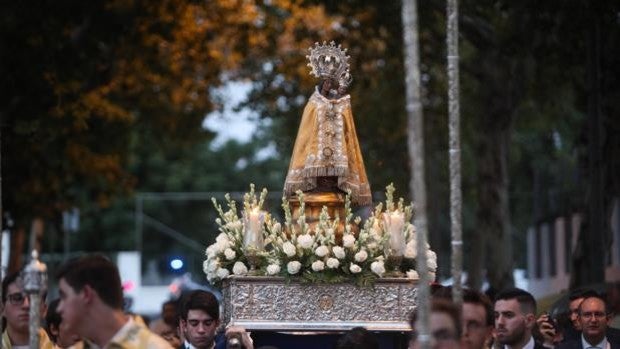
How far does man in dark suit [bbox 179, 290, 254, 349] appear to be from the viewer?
14.1 m

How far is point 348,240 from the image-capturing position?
16422 millimetres

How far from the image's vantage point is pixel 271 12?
1545 inches

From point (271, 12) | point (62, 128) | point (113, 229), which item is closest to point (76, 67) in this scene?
point (62, 128)

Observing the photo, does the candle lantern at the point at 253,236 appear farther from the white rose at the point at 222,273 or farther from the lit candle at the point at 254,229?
the white rose at the point at 222,273

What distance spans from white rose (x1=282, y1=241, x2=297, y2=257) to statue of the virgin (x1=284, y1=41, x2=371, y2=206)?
808mm

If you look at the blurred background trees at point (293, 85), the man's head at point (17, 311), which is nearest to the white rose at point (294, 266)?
the man's head at point (17, 311)

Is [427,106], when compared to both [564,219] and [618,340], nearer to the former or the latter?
[564,219]

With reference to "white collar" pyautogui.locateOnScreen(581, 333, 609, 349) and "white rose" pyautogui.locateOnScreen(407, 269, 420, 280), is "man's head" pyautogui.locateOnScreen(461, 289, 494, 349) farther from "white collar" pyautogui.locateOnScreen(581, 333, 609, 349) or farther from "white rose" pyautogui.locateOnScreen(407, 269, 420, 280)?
"white rose" pyautogui.locateOnScreen(407, 269, 420, 280)

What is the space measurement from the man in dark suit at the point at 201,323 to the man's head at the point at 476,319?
279 cm

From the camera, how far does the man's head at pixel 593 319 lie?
14695mm

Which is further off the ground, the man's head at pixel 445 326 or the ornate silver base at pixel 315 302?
the ornate silver base at pixel 315 302

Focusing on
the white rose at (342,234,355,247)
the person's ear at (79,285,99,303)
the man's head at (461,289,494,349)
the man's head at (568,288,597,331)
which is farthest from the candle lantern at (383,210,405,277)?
the person's ear at (79,285,99,303)

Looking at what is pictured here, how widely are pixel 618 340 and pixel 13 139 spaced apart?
56.2 ft

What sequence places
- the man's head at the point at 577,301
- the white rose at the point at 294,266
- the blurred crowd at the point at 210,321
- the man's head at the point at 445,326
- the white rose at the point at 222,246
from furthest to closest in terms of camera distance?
the white rose at the point at 222,246
the white rose at the point at 294,266
the man's head at the point at 577,301
the man's head at the point at 445,326
the blurred crowd at the point at 210,321
